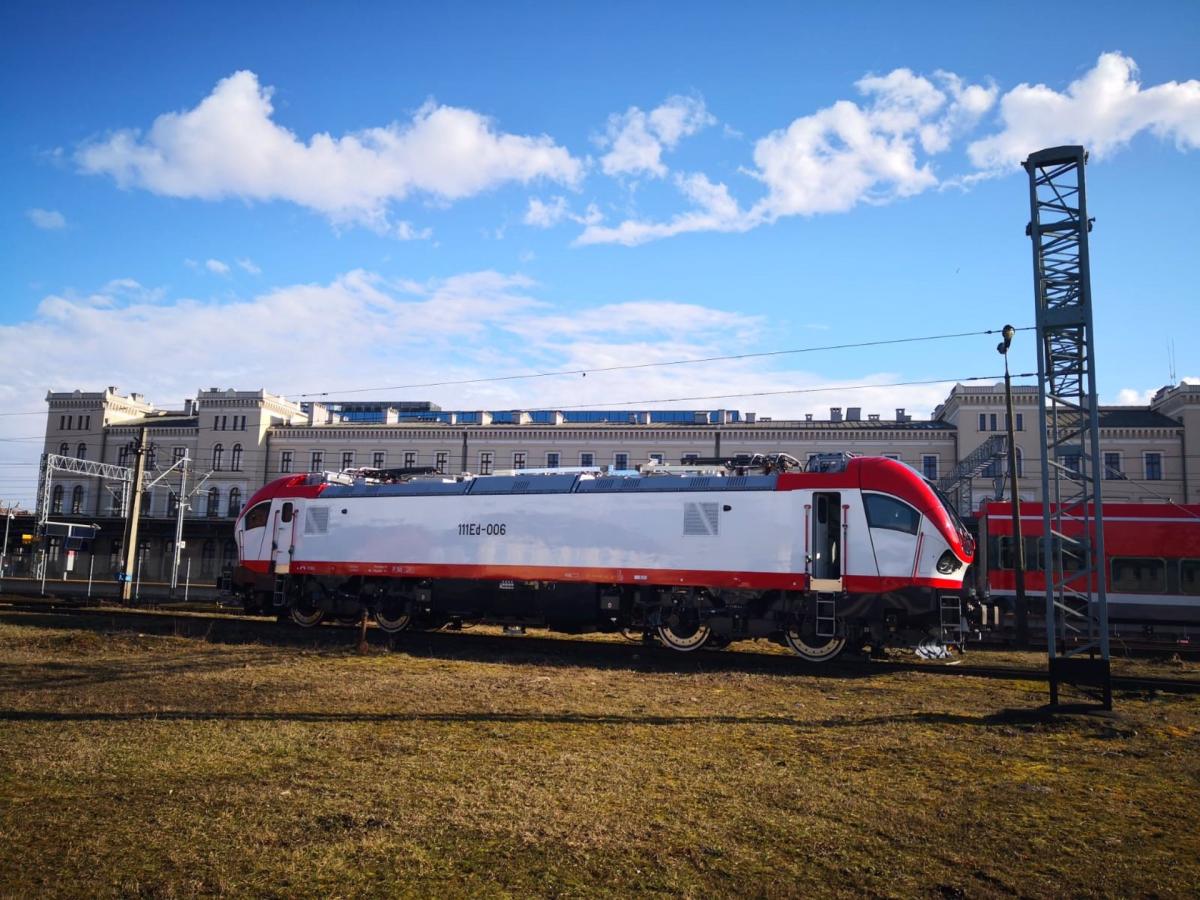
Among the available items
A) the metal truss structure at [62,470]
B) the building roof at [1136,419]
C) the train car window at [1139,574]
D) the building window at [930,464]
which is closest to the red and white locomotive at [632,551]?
the train car window at [1139,574]

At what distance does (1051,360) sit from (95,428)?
3024 inches

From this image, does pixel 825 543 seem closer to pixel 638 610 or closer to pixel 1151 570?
pixel 638 610

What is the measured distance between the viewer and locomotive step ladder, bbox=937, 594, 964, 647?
58.1 feet

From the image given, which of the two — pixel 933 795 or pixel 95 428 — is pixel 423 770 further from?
pixel 95 428

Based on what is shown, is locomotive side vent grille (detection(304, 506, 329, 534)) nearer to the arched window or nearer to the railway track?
the railway track

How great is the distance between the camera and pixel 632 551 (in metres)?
20.7

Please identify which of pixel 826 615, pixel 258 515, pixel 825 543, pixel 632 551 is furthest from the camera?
pixel 258 515

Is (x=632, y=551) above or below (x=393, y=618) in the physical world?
above

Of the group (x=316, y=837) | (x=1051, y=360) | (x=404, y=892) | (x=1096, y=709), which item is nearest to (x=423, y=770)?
(x=316, y=837)

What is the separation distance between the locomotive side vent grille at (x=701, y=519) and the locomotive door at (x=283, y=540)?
13.0m

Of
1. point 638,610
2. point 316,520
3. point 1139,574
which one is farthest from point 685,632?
point 1139,574

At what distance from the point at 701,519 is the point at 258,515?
14.9 m

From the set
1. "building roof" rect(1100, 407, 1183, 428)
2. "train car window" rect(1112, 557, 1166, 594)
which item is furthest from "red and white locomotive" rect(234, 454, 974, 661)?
"building roof" rect(1100, 407, 1183, 428)

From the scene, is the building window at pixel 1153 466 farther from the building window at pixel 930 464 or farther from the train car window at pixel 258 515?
the train car window at pixel 258 515
